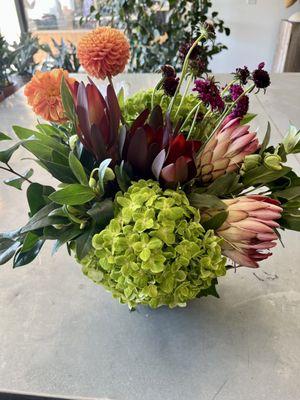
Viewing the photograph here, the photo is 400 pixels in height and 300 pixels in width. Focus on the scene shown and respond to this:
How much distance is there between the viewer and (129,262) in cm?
36

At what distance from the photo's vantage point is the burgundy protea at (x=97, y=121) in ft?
1.28

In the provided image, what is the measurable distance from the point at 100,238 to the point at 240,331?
11.8 inches

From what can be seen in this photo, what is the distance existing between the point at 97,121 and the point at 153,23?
6.94 ft

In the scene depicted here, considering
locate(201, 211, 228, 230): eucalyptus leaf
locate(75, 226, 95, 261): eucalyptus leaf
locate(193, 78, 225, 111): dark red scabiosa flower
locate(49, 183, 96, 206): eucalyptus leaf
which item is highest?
locate(193, 78, 225, 111): dark red scabiosa flower

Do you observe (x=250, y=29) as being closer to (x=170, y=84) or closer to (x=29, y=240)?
(x=170, y=84)

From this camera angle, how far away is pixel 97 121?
403 mm

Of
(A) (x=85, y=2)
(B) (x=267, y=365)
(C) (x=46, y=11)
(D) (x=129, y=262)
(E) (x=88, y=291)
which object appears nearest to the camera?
(D) (x=129, y=262)

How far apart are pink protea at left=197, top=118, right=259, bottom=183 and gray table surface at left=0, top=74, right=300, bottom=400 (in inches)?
10.4

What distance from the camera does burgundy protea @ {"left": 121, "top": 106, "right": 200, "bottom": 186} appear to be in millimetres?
375

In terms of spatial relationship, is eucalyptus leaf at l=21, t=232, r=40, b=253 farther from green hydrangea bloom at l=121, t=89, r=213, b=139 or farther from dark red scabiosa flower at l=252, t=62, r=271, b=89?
dark red scabiosa flower at l=252, t=62, r=271, b=89

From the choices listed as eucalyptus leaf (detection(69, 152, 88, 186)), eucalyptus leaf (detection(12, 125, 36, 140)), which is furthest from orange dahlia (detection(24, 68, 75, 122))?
eucalyptus leaf (detection(69, 152, 88, 186))

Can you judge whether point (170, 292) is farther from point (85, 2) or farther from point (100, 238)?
point (85, 2)

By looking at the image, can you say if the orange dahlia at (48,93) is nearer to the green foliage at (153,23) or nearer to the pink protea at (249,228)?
the pink protea at (249,228)

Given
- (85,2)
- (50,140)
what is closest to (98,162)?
(50,140)
